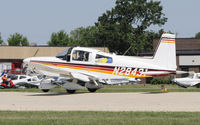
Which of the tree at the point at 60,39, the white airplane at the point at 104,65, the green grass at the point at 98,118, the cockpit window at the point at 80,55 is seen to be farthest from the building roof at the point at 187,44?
the tree at the point at 60,39

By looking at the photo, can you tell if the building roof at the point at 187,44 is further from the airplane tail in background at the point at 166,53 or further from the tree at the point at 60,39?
the tree at the point at 60,39

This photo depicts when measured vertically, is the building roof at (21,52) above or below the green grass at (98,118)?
above

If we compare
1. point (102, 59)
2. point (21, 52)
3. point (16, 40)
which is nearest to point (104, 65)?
point (102, 59)

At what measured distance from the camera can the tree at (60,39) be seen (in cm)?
11000

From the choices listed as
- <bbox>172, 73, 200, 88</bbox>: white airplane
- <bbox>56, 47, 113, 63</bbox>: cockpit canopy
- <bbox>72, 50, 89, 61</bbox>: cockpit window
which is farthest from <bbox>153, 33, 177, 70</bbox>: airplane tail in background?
<bbox>172, 73, 200, 88</bbox>: white airplane

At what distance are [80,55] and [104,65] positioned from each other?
4.87 feet

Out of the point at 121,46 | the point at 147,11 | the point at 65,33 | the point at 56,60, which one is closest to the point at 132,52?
the point at 121,46

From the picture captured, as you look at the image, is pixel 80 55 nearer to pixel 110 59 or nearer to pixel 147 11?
pixel 110 59

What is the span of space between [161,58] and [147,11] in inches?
2470

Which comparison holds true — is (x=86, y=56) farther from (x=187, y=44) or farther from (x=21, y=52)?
(x=187, y=44)

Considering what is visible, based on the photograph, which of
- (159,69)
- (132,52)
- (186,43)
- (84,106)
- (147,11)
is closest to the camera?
(84,106)

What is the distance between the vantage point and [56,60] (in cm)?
2061

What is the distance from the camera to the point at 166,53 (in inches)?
746

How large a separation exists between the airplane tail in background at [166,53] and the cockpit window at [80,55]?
3783 mm
